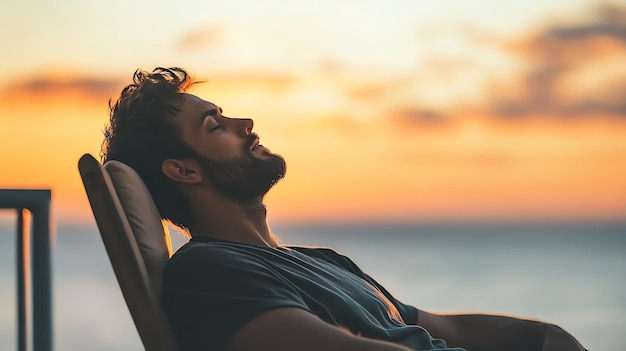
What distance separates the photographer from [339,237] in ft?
52.9

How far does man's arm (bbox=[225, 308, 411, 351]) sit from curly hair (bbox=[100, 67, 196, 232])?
19.7 inches

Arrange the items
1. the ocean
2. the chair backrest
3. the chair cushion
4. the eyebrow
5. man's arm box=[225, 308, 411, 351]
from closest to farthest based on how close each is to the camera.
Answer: man's arm box=[225, 308, 411, 351] < the chair backrest < the chair cushion < the eyebrow < the ocean

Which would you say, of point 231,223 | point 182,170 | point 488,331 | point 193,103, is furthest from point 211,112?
point 488,331

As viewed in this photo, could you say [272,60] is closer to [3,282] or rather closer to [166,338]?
[3,282]

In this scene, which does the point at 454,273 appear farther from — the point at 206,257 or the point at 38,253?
the point at 38,253

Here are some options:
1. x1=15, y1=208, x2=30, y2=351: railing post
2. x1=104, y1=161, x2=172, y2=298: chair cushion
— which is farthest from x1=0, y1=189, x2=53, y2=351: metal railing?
x1=104, y1=161, x2=172, y2=298: chair cushion

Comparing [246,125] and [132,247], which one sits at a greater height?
[246,125]

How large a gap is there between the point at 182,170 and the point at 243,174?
13 cm

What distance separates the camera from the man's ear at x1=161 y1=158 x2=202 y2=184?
1916mm

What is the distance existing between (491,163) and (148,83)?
13.4m

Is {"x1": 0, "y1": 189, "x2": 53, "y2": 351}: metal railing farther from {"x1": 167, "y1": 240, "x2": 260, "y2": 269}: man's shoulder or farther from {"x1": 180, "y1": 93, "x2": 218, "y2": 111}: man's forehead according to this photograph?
{"x1": 180, "y1": 93, "x2": 218, "y2": 111}: man's forehead

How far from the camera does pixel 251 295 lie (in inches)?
59.1

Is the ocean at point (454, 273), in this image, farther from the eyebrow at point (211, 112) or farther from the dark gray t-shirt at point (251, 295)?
the dark gray t-shirt at point (251, 295)

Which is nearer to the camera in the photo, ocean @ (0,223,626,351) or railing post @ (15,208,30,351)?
railing post @ (15,208,30,351)
